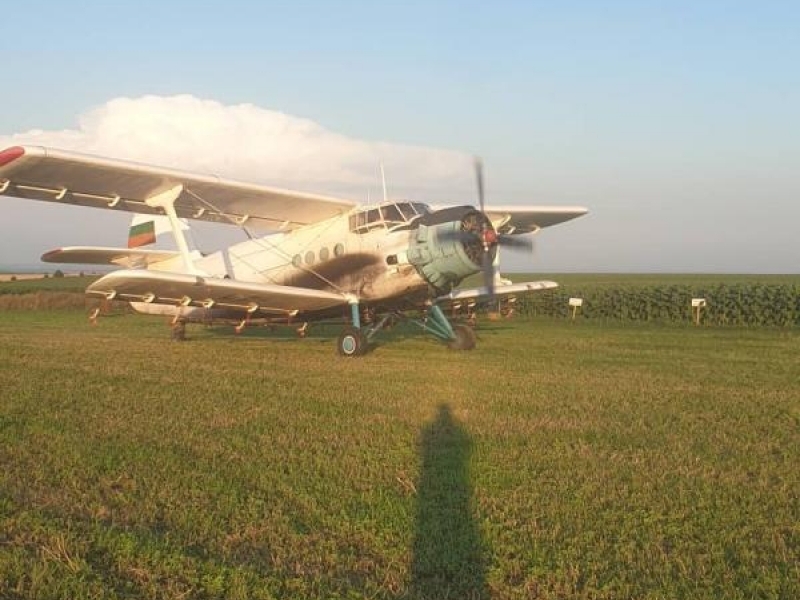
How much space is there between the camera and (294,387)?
10789 mm

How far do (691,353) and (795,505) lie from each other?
12098mm

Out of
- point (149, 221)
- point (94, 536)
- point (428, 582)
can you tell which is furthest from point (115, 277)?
point (428, 582)

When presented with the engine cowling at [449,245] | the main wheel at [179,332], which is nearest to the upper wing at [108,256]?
the main wheel at [179,332]

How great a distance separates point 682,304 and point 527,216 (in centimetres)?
1514

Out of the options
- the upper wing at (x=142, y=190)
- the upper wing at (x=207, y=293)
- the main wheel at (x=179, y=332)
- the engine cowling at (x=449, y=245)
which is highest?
the upper wing at (x=142, y=190)

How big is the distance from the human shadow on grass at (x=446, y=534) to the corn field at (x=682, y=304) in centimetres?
2599

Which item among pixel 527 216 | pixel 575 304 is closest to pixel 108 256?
pixel 527 216

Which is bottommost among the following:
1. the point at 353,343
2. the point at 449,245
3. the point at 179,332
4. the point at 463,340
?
the point at 463,340

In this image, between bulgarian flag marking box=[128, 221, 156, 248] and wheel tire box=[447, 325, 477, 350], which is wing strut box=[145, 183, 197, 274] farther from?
wheel tire box=[447, 325, 477, 350]

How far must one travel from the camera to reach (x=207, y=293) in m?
15.4

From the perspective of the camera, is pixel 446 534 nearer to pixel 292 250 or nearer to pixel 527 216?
pixel 292 250

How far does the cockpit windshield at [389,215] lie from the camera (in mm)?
15648

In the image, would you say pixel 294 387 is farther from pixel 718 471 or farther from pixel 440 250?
pixel 718 471

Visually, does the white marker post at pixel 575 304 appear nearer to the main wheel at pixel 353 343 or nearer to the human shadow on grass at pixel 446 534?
the main wheel at pixel 353 343
